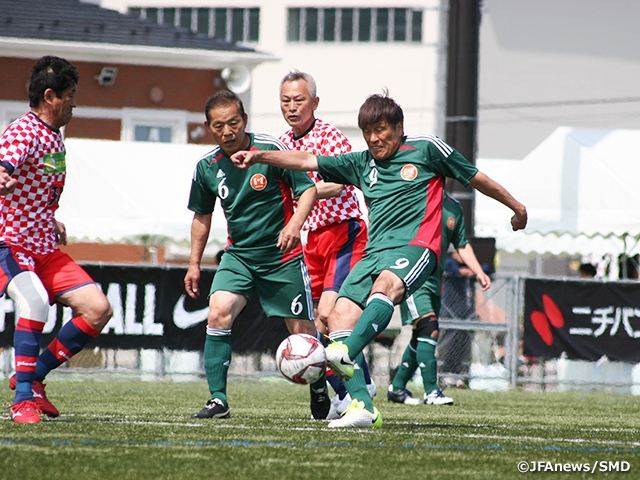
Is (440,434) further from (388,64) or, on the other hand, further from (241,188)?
(388,64)

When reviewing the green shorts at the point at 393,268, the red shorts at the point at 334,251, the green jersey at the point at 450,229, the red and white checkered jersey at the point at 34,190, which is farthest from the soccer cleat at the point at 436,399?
the red and white checkered jersey at the point at 34,190

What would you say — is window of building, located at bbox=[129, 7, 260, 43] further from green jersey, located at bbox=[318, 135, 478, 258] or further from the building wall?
green jersey, located at bbox=[318, 135, 478, 258]

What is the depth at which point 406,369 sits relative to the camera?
34.9ft

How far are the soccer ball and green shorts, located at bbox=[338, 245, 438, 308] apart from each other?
1.70 ft

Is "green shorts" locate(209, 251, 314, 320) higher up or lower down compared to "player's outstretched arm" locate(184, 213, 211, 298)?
lower down

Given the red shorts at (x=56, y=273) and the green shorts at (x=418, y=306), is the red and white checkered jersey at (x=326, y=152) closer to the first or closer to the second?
the red shorts at (x=56, y=273)

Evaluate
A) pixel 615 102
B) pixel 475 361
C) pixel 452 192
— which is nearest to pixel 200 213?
pixel 475 361

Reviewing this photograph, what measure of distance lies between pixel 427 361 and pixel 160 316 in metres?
4.09

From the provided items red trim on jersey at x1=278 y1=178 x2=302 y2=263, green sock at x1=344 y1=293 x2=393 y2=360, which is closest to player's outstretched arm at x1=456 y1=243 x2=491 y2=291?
red trim on jersey at x1=278 y1=178 x2=302 y2=263

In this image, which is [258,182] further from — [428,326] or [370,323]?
[428,326]

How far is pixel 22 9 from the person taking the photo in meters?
24.8

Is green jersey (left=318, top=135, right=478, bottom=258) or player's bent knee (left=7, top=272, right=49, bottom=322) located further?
green jersey (left=318, top=135, right=478, bottom=258)

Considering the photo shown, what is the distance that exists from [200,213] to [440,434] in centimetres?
226

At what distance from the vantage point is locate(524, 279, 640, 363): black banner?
13734 millimetres
